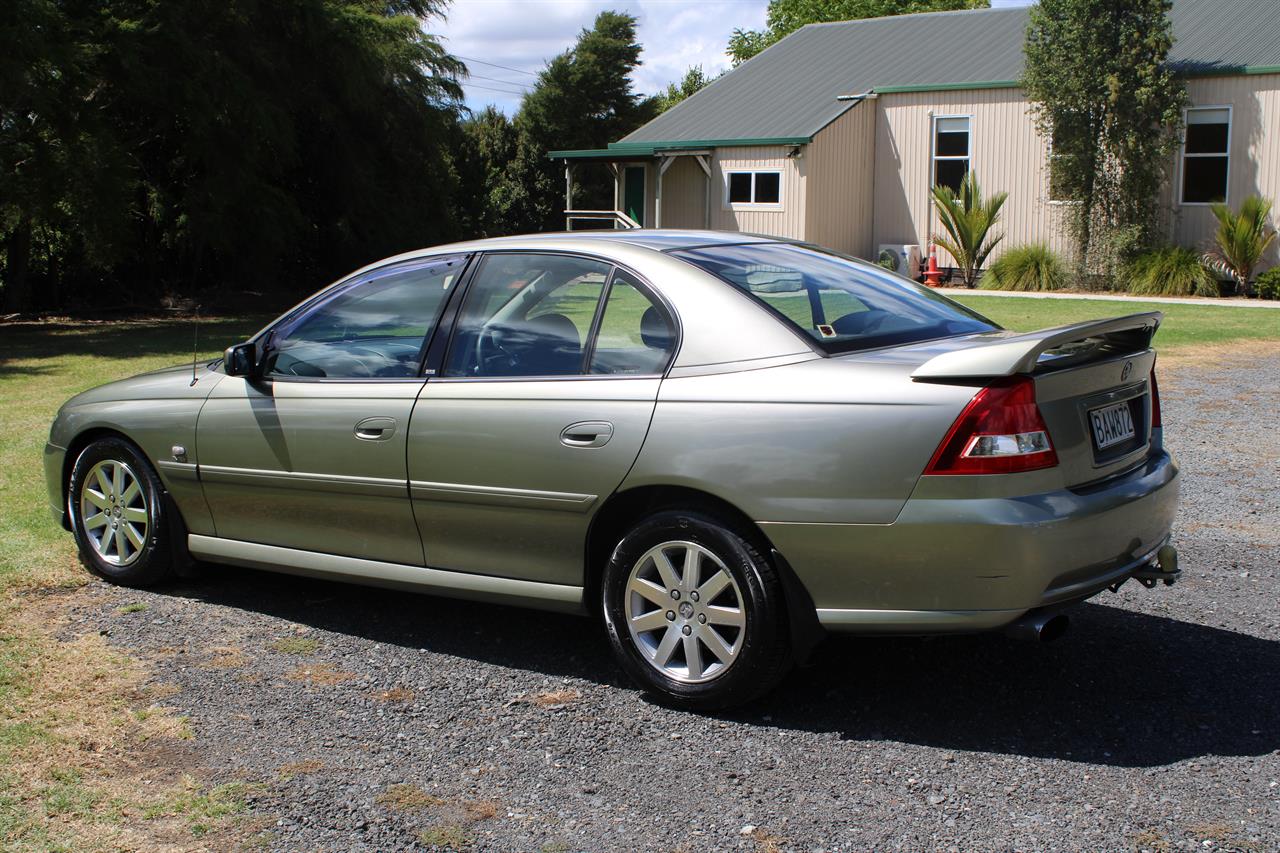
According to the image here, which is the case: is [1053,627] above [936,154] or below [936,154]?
below

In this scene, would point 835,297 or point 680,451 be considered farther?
point 835,297

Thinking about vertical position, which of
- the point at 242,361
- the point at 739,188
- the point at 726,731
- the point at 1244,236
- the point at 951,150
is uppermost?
the point at 951,150

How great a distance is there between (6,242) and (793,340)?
22.4m

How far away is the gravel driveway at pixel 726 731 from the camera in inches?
139

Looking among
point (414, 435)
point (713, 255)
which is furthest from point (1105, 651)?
point (414, 435)

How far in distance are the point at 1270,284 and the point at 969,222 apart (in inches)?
238

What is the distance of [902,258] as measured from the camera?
29438 millimetres

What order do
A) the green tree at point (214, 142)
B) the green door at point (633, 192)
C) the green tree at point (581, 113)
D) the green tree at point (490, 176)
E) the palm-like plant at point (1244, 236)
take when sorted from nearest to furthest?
the green tree at point (214, 142)
the palm-like plant at point (1244, 236)
the green door at point (633, 192)
the green tree at point (490, 176)
the green tree at point (581, 113)

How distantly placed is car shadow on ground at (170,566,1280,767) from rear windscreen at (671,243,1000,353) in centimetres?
123

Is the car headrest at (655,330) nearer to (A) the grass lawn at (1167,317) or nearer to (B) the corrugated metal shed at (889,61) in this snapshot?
(A) the grass lawn at (1167,317)

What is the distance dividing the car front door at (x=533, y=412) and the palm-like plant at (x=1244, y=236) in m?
22.3

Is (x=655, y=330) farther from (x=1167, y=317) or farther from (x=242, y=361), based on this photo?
(x=1167, y=317)

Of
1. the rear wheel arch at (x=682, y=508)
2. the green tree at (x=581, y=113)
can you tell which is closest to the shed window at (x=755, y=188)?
the green tree at (x=581, y=113)

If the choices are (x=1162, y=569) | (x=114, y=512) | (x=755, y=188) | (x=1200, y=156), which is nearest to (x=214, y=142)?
(x=755, y=188)
